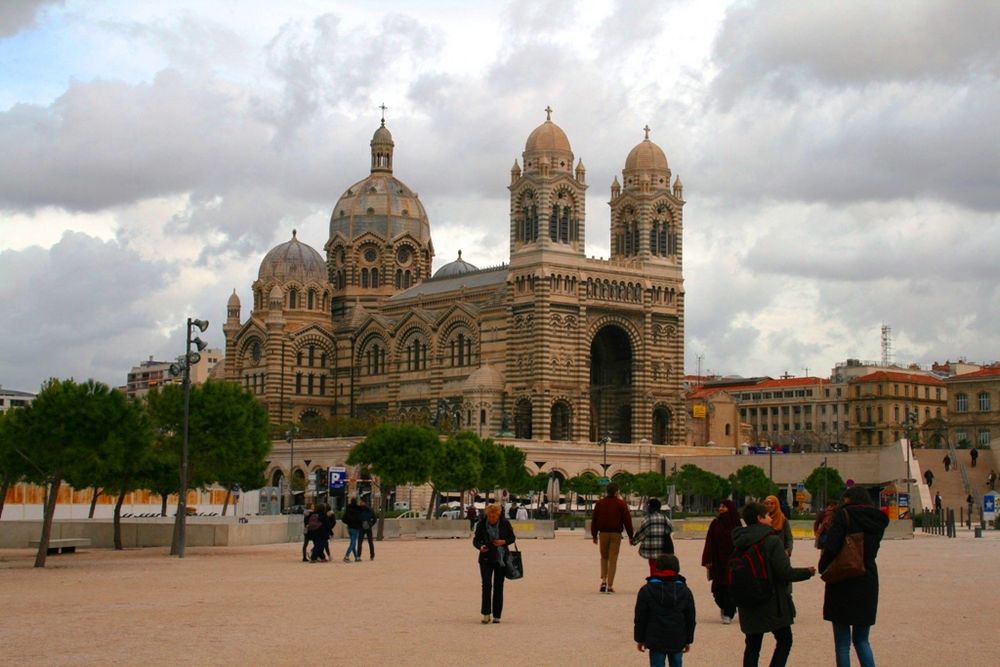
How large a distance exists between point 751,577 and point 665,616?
1022 mm

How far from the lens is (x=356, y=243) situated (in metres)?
114

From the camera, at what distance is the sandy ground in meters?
16.7

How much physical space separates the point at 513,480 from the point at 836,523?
61.8 metres

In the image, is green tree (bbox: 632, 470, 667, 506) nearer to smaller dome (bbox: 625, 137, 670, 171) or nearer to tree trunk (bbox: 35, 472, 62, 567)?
smaller dome (bbox: 625, 137, 670, 171)

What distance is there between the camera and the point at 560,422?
313 feet

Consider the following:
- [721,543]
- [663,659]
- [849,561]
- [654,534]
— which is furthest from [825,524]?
[663,659]

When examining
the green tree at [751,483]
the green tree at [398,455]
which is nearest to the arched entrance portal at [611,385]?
the green tree at [751,483]

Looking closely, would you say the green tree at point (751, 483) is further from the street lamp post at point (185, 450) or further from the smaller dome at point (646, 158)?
the street lamp post at point (185, 450)

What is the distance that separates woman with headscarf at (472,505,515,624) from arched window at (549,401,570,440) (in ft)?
243

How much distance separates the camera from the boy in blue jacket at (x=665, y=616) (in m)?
12.8

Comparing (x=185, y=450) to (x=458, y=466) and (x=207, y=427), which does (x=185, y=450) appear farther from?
(x=458, y=466)

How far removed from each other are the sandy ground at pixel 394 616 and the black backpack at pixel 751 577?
8.87 feet

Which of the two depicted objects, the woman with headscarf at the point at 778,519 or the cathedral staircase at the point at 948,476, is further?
the cathedral staircase at the point at 948,476

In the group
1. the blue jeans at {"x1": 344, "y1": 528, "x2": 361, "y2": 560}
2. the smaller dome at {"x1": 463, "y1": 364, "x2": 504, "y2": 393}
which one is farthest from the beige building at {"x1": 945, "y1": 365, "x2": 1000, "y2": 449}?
the blue jeans at {"x1": 344, "y1": 528, "x2": 361, "y2": 560}
